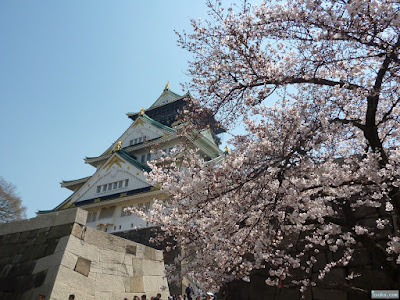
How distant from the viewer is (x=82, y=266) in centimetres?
621

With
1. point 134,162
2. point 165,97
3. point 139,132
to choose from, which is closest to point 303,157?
point 134,162

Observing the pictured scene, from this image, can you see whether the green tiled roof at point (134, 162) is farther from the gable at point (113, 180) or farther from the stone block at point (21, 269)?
the stone block at point (21, 269)

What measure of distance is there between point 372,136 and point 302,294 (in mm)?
3177

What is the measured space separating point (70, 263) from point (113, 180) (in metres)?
16.9

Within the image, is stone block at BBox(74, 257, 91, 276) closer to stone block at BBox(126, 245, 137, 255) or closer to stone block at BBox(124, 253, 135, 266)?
stone block at BBox(124, 253, 135, 266)

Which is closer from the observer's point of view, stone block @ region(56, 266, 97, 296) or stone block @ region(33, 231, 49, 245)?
stone block @ region(56, 266, 97, 296)

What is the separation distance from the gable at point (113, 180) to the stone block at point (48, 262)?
1456cm

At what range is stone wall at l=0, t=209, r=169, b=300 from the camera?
584cm

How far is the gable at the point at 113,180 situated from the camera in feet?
70.1

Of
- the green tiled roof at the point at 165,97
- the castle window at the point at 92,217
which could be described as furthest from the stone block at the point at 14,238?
the green tiled roof at the point at 165,97

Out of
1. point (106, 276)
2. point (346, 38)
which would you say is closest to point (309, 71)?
point (346, 38)

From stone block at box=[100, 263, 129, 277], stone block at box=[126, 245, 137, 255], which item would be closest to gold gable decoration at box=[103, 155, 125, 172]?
stone block at box=[126, 245, 137, 255]

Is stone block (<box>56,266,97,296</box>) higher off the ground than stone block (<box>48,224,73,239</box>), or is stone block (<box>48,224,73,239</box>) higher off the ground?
stone block (<box>48,224,73,239</box>)

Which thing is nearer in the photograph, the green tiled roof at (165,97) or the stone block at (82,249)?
the stone block at (82,249)
